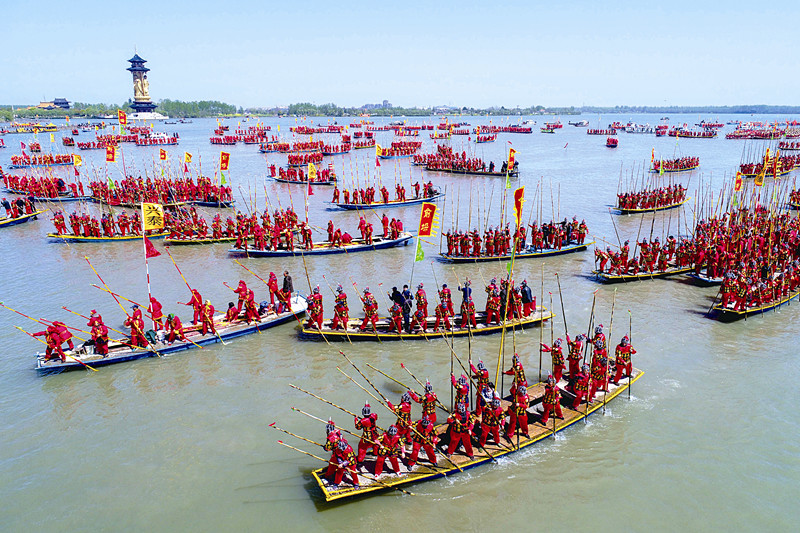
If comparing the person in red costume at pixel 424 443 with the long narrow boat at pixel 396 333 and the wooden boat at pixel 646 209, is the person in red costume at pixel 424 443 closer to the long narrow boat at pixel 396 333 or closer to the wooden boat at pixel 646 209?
the long narrow boat at pixel 396 333

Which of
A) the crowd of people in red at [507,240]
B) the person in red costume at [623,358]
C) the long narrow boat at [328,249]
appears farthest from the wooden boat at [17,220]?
the person in red costume at [623,358]

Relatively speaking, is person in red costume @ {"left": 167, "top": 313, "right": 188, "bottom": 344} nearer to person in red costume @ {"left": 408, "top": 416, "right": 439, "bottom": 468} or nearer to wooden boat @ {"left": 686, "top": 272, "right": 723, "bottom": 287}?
person in red costume @ {"left": 408, "top": 416, "right": 439, "bottom": 468}

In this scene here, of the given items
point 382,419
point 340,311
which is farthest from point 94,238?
point 382,419

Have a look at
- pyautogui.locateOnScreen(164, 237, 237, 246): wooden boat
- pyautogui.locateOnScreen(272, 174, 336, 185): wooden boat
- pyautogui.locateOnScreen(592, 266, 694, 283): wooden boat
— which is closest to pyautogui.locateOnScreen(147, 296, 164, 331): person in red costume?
pyautogui.locateOnScreen(164, 237, 237, 246): wooden boat

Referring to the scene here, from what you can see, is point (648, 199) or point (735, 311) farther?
point (648, 199)

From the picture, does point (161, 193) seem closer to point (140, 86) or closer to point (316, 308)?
point (316, 308)

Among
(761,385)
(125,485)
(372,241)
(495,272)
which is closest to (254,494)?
(125,485)
